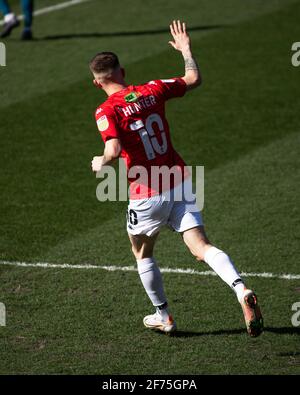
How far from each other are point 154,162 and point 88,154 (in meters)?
4.47

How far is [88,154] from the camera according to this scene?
→ 10.9 meters

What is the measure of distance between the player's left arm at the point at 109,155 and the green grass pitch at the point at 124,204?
1467 millimetres

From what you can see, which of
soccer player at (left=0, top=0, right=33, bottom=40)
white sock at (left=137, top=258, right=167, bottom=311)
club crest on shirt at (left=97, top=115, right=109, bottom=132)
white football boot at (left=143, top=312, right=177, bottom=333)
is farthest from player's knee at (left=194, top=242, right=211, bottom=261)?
soccer player at (left=0, top=0, right=33, bottom=40)

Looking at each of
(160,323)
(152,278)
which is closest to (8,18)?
(152,278)

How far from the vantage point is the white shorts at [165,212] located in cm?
651

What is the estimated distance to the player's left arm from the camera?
6.03 meters

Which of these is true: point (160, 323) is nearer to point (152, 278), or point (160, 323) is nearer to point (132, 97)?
point (152, 278)

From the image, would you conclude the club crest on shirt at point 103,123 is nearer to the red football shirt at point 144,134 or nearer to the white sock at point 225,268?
the red football shirt at point 144,134

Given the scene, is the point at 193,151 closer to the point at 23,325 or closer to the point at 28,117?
the point at 28,117

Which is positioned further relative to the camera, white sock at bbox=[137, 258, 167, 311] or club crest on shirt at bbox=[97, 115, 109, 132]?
white sock at bbox=[137, 258, 167, 311]

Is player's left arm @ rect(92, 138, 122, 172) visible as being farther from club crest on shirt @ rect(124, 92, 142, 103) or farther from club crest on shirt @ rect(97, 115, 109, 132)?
club crest on shirt @ rect(124, 92, 142, 103)

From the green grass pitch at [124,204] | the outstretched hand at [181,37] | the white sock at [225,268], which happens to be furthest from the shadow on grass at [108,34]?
the white sock at [225,268]

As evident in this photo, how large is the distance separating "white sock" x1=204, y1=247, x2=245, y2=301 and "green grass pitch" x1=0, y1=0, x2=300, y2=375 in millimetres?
577

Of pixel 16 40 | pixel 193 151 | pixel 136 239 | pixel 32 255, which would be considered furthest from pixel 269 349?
pixel 16 40
